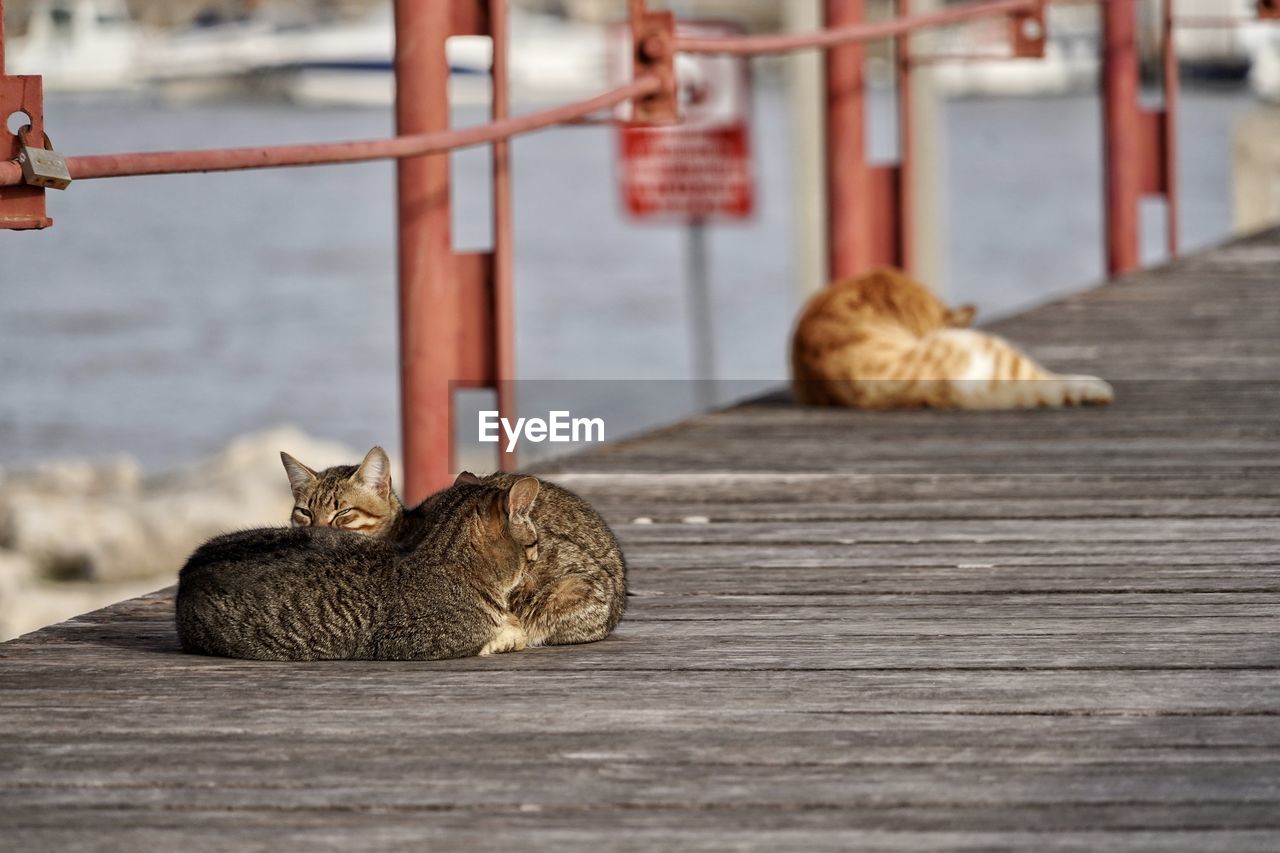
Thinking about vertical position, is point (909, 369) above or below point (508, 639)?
above

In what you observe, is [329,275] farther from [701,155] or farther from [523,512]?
[523,512]

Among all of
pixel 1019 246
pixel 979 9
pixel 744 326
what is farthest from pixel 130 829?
pixel 1019 246

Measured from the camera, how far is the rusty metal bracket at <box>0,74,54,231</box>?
279 cm

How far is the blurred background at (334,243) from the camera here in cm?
959

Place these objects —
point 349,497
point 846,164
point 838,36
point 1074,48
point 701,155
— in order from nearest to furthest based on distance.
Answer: point 349,497, point 838,36, point 846,164, point 701,155, point 1074,48

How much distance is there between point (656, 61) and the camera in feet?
15.6

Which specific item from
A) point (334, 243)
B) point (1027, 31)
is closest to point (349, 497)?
point (1027, 31)

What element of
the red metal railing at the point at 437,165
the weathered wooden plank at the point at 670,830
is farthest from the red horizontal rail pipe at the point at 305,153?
the weathered wooden plank at the point at 670,830

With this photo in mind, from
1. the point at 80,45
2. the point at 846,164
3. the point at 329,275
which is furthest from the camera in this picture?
the point at 80,45

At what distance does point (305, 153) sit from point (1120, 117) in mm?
5064

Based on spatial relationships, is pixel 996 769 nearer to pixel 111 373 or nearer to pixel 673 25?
pixel 673 25

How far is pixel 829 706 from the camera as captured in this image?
2.48 m

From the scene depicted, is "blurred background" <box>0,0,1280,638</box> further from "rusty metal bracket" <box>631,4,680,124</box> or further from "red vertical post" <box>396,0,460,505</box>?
"red vertical post" <box>396,0,460,505</box>

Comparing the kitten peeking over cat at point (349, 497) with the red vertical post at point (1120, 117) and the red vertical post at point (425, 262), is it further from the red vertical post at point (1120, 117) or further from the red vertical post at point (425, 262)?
the red vertical post at point (1120, 117)
